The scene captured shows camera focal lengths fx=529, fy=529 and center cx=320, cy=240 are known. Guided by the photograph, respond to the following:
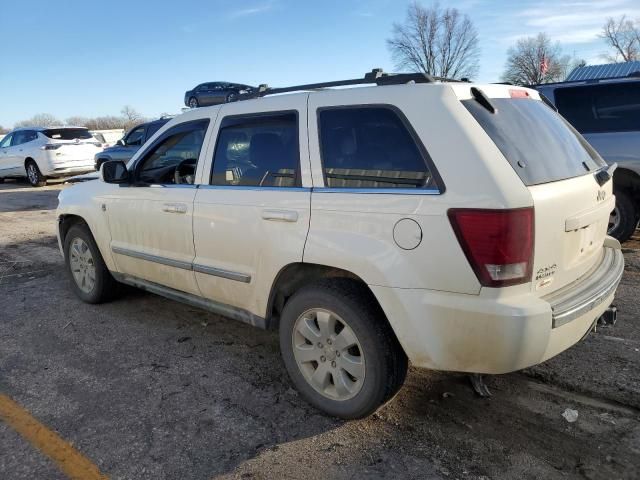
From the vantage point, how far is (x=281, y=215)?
10.3ft

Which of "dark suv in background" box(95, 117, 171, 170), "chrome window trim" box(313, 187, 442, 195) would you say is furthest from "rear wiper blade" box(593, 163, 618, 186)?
"dark suv in background" box(95, 117, 171, 170)

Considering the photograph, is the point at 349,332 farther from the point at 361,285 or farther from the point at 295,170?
the point at 295,170

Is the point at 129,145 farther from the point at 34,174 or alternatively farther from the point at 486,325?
the point at 486,325

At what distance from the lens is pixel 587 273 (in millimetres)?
2967

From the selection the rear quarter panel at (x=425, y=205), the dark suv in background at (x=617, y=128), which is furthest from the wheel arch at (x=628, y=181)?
the rear quarter panel at (x=425, y=205)

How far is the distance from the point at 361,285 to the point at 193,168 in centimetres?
192

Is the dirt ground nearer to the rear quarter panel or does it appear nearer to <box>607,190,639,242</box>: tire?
the rear quarter panel

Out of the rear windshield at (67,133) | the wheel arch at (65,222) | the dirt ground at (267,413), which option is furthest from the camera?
the rear windshield at (67,133)

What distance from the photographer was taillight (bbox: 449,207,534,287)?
93.8 inches

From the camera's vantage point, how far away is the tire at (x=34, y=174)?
1599 centimetres

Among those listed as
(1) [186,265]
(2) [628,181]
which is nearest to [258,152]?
(1) [186,265]

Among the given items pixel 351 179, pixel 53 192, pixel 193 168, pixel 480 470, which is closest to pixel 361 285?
pixel 351 179

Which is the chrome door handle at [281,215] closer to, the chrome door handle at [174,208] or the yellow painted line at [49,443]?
the chrome door handle at [174,208]

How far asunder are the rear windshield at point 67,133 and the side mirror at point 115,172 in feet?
42.7
